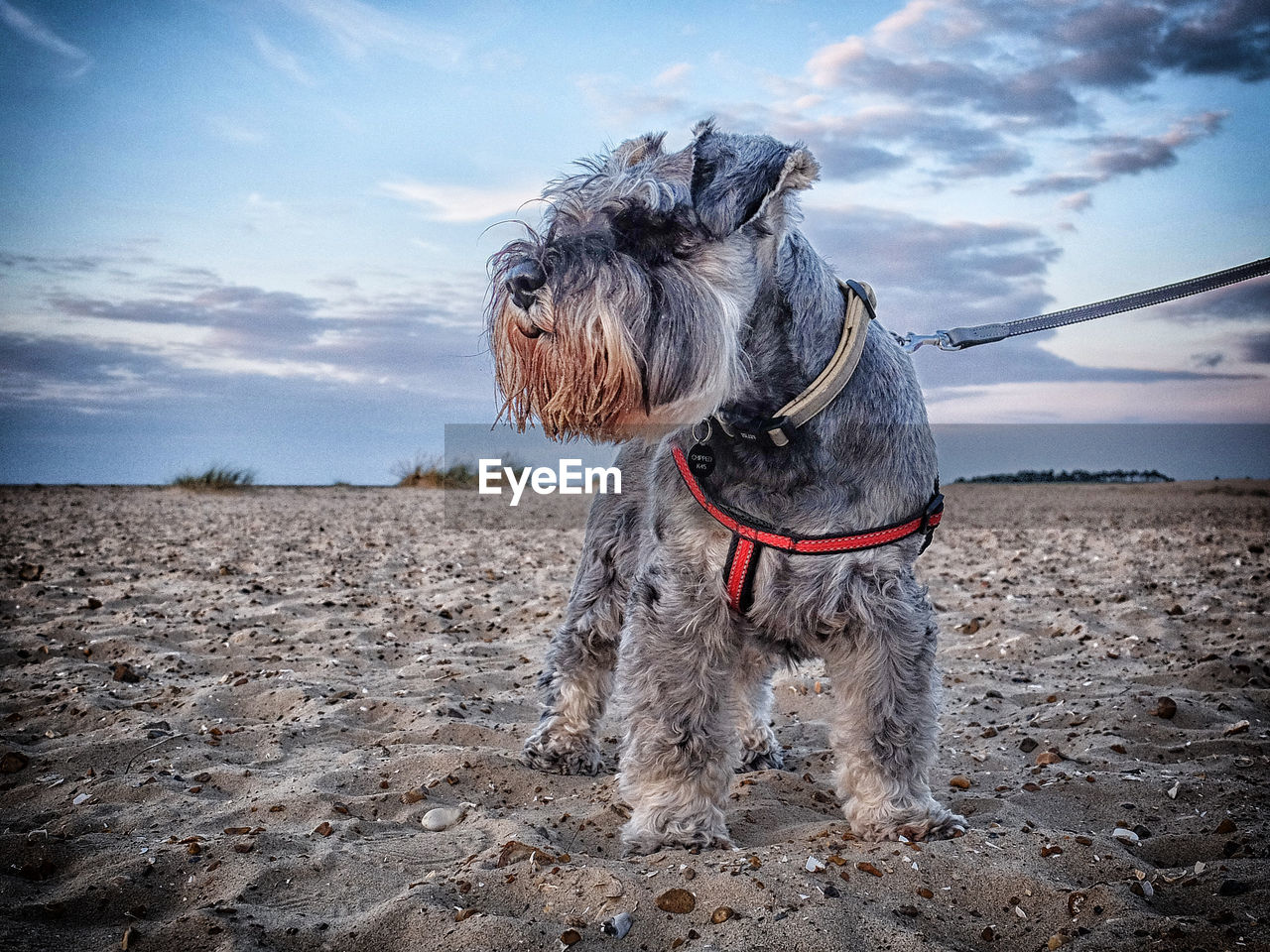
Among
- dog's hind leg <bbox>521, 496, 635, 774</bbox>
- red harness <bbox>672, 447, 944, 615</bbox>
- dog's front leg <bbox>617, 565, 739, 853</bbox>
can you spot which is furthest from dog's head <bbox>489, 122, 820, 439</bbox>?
dog's hind leg <bbox>521, 496, 635, 774</bbox>

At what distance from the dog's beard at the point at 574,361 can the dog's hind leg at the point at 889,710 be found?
1.14 meters

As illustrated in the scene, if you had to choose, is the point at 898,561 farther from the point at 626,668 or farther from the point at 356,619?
the point at 356,619

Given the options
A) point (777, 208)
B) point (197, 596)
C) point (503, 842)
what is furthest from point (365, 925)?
point (197, 596)

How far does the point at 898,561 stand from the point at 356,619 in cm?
505

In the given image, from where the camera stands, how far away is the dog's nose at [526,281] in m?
3.11

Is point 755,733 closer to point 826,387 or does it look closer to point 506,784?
point 506,784

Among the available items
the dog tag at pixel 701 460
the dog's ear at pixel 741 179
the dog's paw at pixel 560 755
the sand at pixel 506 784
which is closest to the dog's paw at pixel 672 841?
the sand at pixel 506 784

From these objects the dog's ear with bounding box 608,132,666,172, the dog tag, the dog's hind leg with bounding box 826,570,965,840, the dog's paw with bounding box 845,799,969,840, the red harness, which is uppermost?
the dog's ear with bounding box 608,132,666,172

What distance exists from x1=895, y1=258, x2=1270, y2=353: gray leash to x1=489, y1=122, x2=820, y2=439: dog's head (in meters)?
1.16

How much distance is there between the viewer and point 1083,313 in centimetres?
419

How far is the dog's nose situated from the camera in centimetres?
311

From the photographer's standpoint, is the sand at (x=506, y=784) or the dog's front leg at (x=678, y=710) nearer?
the sand at (x=506, y=784)

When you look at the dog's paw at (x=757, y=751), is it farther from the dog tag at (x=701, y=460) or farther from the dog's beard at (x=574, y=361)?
the dog's beard at (x=574, y=361)

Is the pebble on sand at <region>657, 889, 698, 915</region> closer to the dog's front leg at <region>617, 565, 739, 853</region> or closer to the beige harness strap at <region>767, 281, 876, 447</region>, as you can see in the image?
the dog's front leg at <region>617, 565, 739, 853</region>
